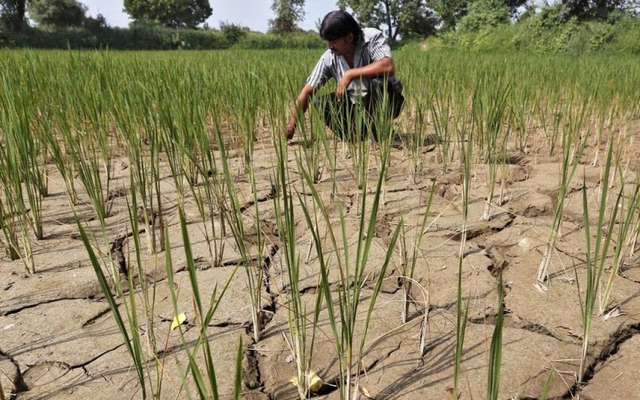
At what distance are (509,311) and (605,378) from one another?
10.1 inches

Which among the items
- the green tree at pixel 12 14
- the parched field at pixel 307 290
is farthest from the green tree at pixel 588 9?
the green tree at pixel 12 14

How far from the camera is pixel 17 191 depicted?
1.28m

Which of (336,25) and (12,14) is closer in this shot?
(336,25)

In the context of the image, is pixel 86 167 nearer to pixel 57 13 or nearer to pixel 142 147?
pixel 142 147

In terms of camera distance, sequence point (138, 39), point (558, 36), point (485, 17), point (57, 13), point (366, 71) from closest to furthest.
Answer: point (366, 71), point (558, 36), point (485, 17), point (138, 39), point (57, 13)

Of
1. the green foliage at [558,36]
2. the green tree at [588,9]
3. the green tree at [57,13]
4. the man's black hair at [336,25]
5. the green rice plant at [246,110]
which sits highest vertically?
the green tree at [57,13]

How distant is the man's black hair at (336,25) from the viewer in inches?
96.0

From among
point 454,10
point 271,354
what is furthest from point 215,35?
point 271,354

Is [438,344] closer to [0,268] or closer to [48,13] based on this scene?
[0,268]

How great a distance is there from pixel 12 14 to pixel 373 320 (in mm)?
24740

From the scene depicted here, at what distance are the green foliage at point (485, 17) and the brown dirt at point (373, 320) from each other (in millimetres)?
14042

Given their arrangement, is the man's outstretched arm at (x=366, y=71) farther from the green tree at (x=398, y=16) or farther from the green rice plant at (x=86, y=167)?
the green tree at (x=398, y=16)

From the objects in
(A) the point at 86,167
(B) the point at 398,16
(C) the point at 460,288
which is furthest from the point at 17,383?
(B) the point at 398,16

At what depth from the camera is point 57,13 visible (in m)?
31.4
